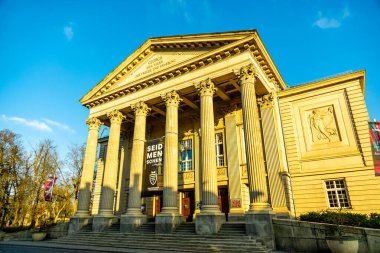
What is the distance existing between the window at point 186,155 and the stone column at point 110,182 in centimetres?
566

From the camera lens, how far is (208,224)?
12430 mm

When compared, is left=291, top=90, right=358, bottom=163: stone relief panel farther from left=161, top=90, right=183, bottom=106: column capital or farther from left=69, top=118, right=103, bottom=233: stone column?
left=69, top=118, right=103, bottom=233: stone column

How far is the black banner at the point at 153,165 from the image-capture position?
17.0m

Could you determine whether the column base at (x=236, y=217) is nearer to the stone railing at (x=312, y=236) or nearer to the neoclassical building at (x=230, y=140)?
the neoclassical building at (x=230, y=140)

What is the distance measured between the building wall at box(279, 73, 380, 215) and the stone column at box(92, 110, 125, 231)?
13636 millimetres

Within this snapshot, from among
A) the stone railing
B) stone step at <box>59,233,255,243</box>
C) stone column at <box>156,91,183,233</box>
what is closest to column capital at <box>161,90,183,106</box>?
stone column at <box>156,91,183,233</box>

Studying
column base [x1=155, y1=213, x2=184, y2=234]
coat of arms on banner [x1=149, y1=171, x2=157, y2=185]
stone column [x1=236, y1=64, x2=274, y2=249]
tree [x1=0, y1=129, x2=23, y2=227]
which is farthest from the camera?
tree [x1=0, y1=129, x2=23, y2=227]

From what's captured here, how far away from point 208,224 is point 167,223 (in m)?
2.84

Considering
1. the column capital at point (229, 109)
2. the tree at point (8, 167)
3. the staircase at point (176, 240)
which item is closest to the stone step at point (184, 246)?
the staircase at point (176, 240)

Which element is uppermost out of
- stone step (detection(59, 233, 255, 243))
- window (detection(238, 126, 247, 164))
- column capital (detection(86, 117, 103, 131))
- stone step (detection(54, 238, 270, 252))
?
column capital (detection(86, 117, 103, 131))

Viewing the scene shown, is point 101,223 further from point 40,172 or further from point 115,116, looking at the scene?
point 40,172

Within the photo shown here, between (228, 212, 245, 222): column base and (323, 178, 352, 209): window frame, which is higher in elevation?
(323, 178, 352, 209): window frame

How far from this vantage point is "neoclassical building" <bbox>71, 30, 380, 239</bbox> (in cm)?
1422

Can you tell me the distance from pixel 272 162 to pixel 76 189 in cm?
2951
